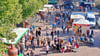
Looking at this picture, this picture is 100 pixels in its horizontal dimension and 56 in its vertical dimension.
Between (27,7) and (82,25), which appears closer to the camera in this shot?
(82,25)

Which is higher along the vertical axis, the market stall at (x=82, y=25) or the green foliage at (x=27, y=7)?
the green foliage at (x=27, y=7)

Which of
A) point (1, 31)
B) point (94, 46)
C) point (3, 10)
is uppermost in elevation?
point (3, 10)

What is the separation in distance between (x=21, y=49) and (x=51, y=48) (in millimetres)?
3568

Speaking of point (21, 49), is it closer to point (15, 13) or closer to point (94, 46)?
point (15, 13)

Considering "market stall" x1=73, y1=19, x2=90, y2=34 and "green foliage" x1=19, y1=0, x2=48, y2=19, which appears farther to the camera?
"green foliage" x1=19, y1=0, x2=48, y2=19

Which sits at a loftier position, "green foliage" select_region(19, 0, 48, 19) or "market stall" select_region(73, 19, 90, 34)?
"green foliage" select_region(19, 0, 48, 19)

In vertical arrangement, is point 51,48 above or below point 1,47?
below

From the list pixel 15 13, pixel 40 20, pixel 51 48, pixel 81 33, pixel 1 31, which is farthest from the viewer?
pixel 40 20

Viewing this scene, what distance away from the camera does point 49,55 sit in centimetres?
1898

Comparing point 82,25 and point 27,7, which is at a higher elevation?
point 27,7

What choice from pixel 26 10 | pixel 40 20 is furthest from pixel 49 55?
pixel 40 20

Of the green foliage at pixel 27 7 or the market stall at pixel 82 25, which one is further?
the green foliage at pixel 27 7

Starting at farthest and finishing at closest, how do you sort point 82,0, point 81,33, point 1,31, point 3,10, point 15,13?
1. point 82,0
2. point 81,33
3. point 15,13
4. point 3,10
5. point 1,31

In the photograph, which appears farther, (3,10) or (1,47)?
(3,10)
